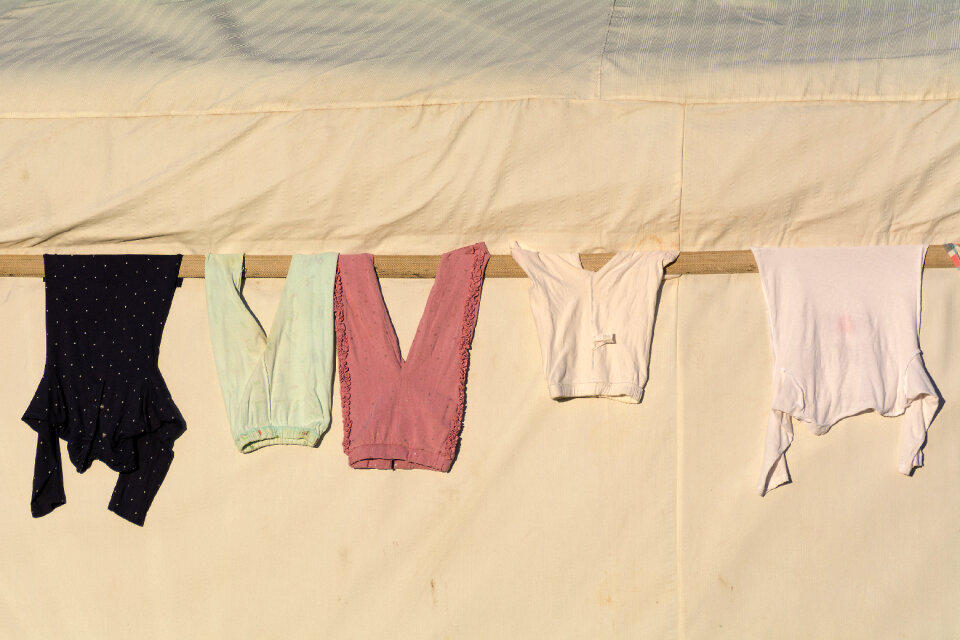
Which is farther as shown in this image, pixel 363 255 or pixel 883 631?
pixel 363 255

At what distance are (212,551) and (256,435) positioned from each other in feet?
0.97

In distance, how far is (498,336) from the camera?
1.96 meters

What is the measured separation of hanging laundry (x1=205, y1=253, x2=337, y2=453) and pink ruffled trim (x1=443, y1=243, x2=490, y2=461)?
272mm

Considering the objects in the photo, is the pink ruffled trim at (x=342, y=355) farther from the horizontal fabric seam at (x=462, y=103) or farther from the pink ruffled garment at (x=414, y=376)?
the horizontal fabric seam at (x=462, y=103)

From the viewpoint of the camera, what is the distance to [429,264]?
1978 mm

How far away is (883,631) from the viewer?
187 cm

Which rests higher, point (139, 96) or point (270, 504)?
point (139, 96)

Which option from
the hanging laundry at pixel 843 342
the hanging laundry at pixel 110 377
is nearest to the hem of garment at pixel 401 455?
the hanging laundry at pixel 110 377

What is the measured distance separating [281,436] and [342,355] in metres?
0.22

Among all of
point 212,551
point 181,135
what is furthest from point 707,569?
point 181,135

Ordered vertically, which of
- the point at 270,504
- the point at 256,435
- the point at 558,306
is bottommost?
the point at 270,504

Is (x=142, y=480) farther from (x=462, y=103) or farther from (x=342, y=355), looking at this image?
(x=462, y=103)

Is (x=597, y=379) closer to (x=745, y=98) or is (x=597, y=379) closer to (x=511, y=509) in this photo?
(x=511, y=509)

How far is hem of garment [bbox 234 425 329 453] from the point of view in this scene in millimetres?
1970
